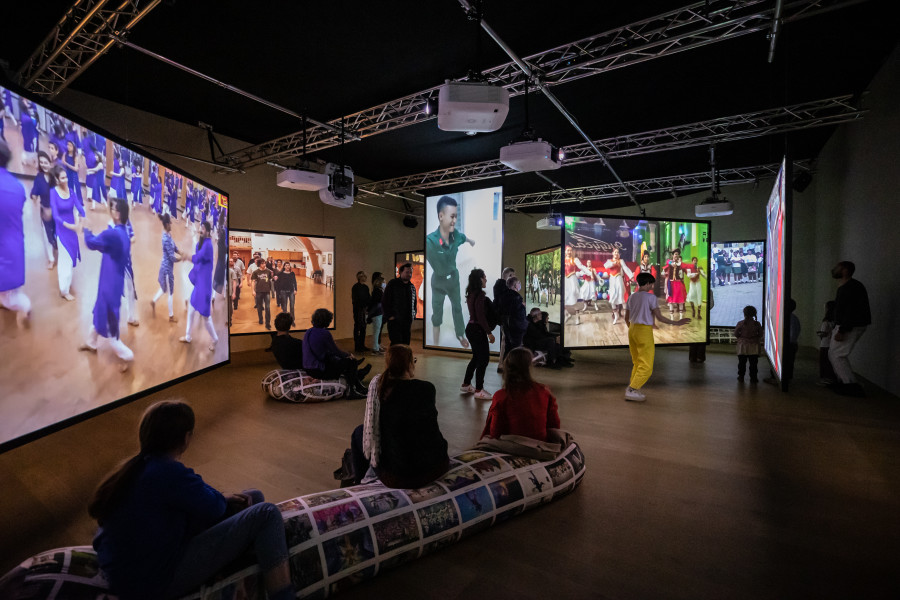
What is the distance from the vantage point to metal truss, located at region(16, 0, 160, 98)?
4.46 m

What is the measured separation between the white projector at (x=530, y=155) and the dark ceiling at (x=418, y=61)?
47.6 inches

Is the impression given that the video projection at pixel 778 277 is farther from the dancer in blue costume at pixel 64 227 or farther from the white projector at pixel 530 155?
the dancer in blue costume at pixel 64 227

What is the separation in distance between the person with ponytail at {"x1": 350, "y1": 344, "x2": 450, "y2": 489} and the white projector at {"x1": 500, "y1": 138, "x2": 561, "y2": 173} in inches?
130

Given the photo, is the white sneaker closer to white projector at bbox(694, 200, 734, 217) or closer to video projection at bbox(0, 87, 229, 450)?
video projection at bbox(0, 87, 229, 450)

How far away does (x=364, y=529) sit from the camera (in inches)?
84.7

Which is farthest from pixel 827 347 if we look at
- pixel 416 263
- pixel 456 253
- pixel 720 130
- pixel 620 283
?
pixel 416 263

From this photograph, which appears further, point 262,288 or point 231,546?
point 262,288

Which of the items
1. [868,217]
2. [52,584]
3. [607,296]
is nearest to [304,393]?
[52,584]

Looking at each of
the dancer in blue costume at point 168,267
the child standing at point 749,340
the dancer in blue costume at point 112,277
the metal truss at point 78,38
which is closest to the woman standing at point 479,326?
the dancer in blue costume at point 168,267

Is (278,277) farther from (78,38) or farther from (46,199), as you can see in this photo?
(46,199)

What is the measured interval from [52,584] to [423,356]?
24.9ft

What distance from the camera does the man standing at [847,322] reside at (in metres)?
5.60

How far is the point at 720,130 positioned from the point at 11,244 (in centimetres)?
964

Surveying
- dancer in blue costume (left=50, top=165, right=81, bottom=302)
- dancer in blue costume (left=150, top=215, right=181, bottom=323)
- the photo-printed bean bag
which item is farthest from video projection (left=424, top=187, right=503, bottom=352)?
dancer in blue costume (left=50, top=165, right=81, bottom=302)
